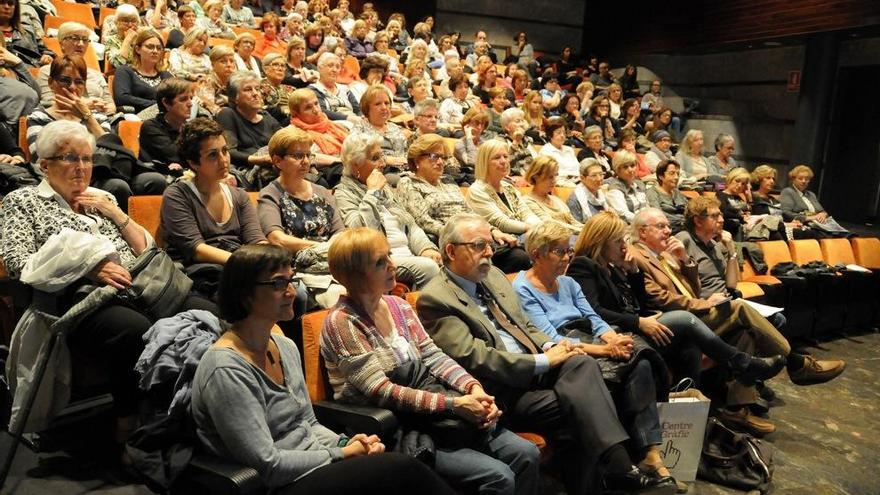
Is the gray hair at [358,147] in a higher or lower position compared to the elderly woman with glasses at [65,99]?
lower

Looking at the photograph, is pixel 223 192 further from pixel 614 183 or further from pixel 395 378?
pixel 614 183

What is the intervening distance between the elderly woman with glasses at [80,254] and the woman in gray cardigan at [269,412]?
58 cm

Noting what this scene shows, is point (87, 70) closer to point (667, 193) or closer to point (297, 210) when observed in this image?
point (297, 210)

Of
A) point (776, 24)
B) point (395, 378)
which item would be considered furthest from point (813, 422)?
point (776, 24)

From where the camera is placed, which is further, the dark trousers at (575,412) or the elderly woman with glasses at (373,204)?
the elderly woman with glasses at (373,204)

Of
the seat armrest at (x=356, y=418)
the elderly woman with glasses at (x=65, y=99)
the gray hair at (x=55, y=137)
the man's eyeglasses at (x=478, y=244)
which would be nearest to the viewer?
the seat armrest at (x=356, y=418)

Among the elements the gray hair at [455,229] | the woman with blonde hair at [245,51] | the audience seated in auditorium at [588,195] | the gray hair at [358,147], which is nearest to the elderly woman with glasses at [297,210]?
the gray hair at [358,147]

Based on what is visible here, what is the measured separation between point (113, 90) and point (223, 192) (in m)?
1.81

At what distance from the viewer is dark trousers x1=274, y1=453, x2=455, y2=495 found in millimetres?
1535

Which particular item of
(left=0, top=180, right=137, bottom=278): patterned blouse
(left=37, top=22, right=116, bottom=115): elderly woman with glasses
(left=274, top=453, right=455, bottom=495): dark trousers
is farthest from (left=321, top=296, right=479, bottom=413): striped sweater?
(left=37, top=22, right=116, bottom=115): elderly woman with glasses

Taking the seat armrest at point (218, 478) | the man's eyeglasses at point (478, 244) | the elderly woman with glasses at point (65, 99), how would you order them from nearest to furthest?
the seat armrest at point (218, 478)
the man's eyeglasses at point (478, 244)
the elderly woman with glasses at point (65, 99)

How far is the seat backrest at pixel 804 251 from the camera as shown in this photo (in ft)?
16.3

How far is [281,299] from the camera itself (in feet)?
5.43

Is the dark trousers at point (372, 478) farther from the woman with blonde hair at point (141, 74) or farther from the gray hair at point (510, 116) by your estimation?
the gray hair at point (510, 116)
